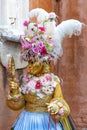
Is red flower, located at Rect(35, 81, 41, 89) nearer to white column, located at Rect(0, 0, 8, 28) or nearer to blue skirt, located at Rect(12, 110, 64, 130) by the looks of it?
blue skirt, located at Rect(12, 110, 64, 130)

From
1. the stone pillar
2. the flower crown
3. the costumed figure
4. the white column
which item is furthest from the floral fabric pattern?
the stone pillar

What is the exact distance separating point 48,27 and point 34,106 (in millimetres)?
531

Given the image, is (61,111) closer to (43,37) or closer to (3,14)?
(43,37)

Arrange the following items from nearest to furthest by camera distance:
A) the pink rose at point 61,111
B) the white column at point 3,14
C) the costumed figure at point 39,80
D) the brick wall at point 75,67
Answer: the pink rose at point 61,111 < the costumed figure at point 39,80 < the white column at point 3,14 < the brick wall at point 75,67

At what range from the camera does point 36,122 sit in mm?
2275

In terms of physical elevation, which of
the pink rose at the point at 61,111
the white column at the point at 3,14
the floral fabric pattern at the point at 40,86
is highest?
the white column at the point at 3,14

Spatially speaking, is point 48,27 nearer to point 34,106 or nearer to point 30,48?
point 30,48

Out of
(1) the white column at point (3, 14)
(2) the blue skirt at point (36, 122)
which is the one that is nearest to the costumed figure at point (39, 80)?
(2) the blue skirt at point (36, 122)

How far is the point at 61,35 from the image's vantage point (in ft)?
7.86

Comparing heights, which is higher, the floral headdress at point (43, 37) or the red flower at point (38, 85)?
the floral headdress at point (43, 37)

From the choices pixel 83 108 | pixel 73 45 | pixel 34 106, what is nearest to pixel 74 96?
pixel 83 108

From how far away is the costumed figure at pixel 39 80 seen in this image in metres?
2.28

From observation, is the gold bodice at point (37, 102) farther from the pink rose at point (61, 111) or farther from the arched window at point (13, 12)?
the arched window at point (13, 12)

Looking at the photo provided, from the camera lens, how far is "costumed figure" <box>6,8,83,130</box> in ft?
7.47
